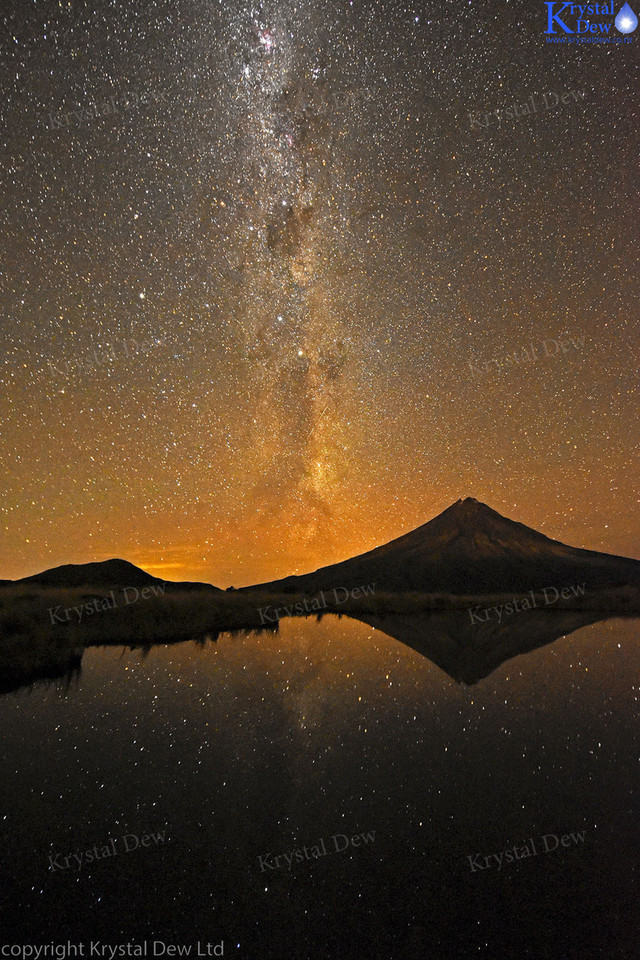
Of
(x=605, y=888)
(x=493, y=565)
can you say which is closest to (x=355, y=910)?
(x=605, y=888)

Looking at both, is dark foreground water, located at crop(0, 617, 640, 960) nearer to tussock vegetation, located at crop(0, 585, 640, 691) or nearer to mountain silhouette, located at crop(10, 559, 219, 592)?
tussock vegetation, located at crop(0, 585, 640, 691)

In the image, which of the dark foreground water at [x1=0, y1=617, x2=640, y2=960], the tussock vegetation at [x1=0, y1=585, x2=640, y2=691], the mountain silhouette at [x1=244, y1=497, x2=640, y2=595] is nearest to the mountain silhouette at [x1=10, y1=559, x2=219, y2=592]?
the mountain silhouette at [x1=244, y1=497, x2=640, y2=595]

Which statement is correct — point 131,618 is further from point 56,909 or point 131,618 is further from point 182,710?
point 56,909

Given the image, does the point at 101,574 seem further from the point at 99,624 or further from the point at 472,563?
the point at 99,624

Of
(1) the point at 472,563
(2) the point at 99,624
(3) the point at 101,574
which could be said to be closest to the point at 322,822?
(2) the point at 99,624

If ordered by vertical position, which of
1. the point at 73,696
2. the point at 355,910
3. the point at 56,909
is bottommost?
the point at 355,910

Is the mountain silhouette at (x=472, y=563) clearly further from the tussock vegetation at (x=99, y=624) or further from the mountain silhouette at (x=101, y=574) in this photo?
the tussock vegetation at (x=99, y=624)
